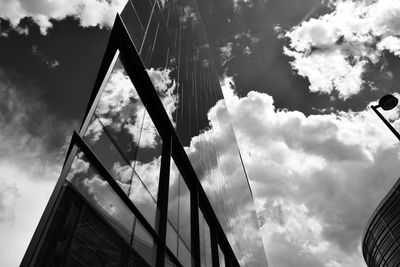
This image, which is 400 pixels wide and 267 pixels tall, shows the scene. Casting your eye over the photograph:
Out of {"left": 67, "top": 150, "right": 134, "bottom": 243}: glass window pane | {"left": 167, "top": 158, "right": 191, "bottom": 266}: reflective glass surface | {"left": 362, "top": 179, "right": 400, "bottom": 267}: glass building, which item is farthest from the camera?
{"left": 362, "top": 179, "right": 400, "bottom": 267}: glass building

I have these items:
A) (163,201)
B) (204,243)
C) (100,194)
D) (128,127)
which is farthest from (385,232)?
(100,194)

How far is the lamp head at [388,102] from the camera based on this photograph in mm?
10680

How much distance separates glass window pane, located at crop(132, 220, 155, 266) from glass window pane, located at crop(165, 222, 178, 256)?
1209 millimetres

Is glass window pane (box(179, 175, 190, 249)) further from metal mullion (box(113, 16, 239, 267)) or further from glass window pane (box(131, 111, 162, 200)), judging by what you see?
glass window pane (box(131, 111, 162, 200))

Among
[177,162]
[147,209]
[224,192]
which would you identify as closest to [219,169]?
[224,192]

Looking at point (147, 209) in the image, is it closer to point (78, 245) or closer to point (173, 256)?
point (173, 256)

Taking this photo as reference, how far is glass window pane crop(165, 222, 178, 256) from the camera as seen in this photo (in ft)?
30.4

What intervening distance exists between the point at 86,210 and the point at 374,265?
57506 millimetres

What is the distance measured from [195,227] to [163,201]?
12.9 feet

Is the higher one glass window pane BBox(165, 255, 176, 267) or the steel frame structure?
the steel frame structure

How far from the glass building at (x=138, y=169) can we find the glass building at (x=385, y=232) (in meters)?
27.9

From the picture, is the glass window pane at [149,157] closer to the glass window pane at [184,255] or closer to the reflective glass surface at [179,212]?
the reflective glass surface at [179,212]

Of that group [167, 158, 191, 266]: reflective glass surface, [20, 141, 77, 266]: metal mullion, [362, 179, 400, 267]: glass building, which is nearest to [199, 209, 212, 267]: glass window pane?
[167, 158, 191, 266]: reflective glass surface

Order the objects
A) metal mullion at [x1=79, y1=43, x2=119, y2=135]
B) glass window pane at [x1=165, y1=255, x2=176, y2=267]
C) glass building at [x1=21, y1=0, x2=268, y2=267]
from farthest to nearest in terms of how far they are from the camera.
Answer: glass window pane at [x1=165, y1=255, x2=176, y2=267] → metal mullion at [x1=79, y1=43, x2=119, y2=135] → glass building at [x1=21, y1=0, x2=268, y2=267]
